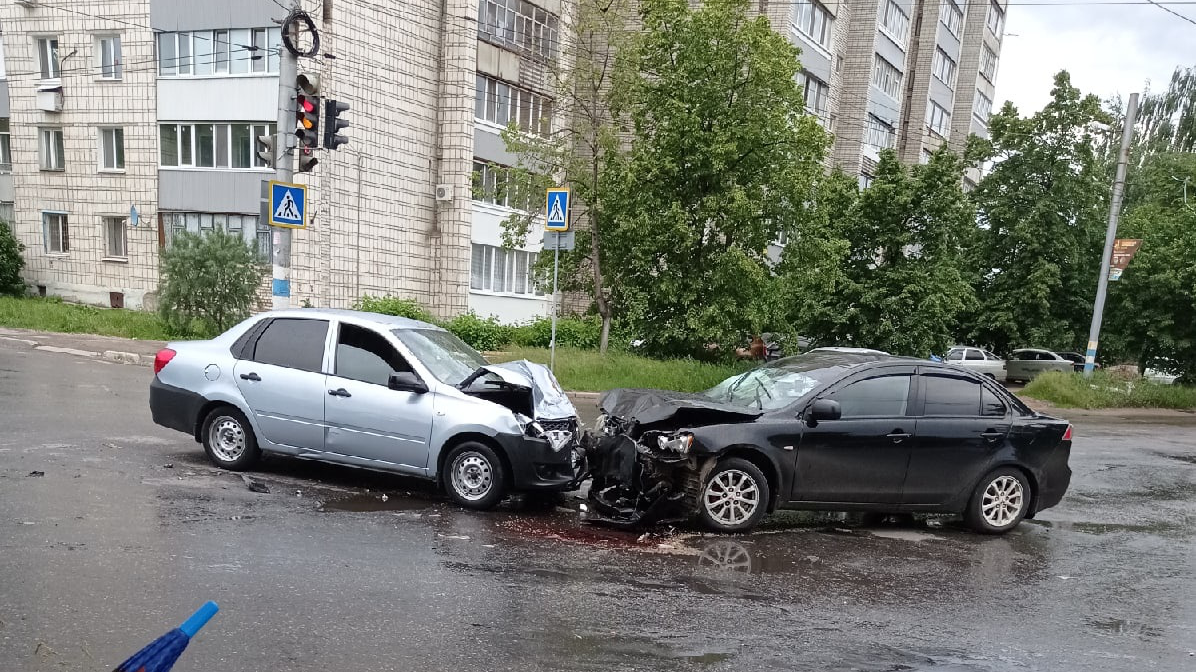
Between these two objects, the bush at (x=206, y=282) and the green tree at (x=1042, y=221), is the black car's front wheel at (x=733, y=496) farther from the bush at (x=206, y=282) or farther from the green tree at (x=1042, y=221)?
the green tree at (x=1042, y=221)

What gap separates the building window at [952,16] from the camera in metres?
47.2

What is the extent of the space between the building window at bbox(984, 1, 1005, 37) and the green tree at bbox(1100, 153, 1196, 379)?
103 feet

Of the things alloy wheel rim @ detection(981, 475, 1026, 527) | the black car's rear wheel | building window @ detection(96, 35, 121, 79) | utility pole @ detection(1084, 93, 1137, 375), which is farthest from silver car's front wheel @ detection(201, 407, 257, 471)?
building window @ detection(96, 35, 121, 79)

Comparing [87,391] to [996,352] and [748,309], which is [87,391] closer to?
[748,309]

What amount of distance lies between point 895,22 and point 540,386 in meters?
40.6

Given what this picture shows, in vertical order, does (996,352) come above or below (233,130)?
below

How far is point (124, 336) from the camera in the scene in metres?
19.6

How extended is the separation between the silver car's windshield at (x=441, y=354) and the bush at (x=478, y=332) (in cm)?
1406

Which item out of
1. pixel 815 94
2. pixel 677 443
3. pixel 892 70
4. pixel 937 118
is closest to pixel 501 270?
pixel 815 94

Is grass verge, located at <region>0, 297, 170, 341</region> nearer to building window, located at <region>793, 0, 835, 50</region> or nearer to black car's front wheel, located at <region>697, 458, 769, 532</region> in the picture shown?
black car's front wheel, located at <region>697, 458, 769, 532</region>

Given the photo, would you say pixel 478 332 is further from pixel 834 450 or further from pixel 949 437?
pixel 949 437

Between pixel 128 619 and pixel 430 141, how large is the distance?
24.0 m

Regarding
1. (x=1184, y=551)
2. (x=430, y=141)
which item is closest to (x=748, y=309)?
(x=1184, y=551)

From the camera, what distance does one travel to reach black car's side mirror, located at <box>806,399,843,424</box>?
686cm
